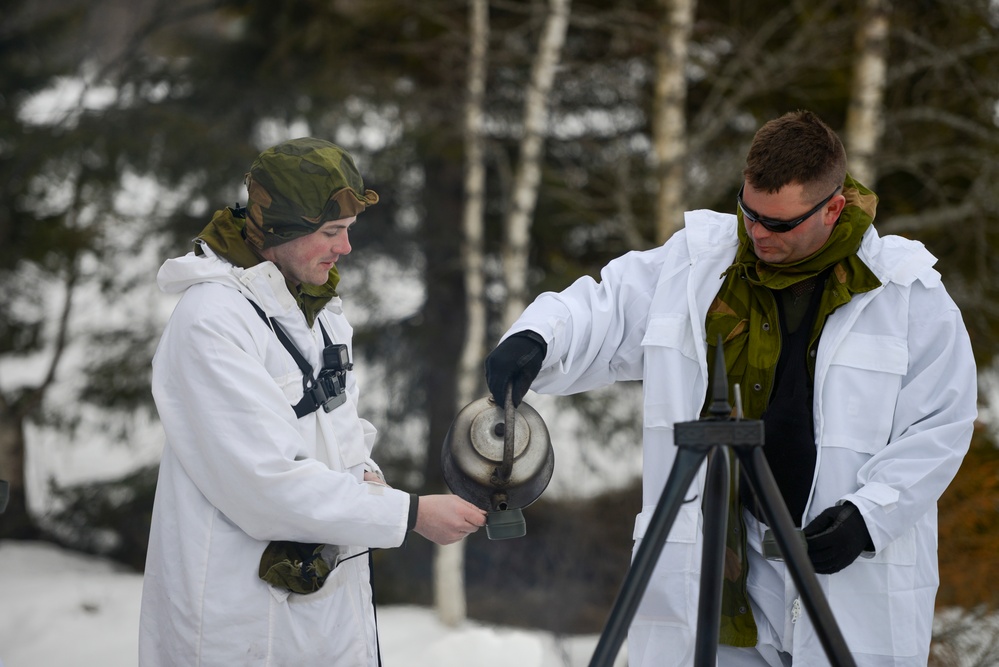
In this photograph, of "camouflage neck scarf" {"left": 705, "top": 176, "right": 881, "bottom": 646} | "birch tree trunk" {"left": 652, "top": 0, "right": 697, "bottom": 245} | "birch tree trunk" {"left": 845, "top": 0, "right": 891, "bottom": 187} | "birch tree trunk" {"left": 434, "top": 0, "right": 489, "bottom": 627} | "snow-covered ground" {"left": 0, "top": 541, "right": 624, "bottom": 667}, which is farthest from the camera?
"birch tree trunk" {"left": 434, "top": 0, "right": 489, "bottom": 627}

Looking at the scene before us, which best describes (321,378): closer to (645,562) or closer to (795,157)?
(645,562)

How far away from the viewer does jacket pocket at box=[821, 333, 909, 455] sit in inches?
92.6

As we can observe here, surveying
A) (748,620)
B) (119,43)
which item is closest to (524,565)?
(119,43)

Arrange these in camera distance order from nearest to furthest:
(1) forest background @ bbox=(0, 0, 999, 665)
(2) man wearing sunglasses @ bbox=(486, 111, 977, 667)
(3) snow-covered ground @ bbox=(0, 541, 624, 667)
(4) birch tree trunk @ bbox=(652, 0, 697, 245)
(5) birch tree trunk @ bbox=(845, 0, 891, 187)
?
(2) man wearing sunglasses @ bbox=(486, 111, 977, 667) < (3) snow-covered ground @ bbox=(0, 541, 624, 667) < (5) birch tree trunk @ bbox=(845, 0, 891, 187) < (4) birch tree trunk @ bbox=(652, 0, 697, 245) < (1) forest background @ bbox=(0, 0, 999, 665)

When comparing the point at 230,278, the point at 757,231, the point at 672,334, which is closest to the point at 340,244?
the point at 230,278

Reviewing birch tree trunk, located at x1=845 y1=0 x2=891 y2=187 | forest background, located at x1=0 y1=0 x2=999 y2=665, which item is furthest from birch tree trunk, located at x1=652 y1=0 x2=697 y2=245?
birch tree trunk, located at x1=845 y1=0 x2=891 y2=187

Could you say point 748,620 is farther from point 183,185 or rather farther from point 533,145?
point 183,185

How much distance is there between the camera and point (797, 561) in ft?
5.91

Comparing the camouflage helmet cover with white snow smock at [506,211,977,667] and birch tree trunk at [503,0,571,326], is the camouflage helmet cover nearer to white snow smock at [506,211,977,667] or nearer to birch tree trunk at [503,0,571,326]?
white snow smock at [506,211,977,667]

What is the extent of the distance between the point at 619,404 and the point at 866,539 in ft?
24.1

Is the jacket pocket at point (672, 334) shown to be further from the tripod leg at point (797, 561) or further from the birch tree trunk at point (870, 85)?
the birch tree trunk at point (870, 85)

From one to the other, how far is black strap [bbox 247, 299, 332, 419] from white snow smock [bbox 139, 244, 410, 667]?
1 centimetres

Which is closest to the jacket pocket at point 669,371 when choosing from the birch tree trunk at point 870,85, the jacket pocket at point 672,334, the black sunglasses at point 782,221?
the jacket pocket at point 672,334

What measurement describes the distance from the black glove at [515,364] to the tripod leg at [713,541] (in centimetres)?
53
